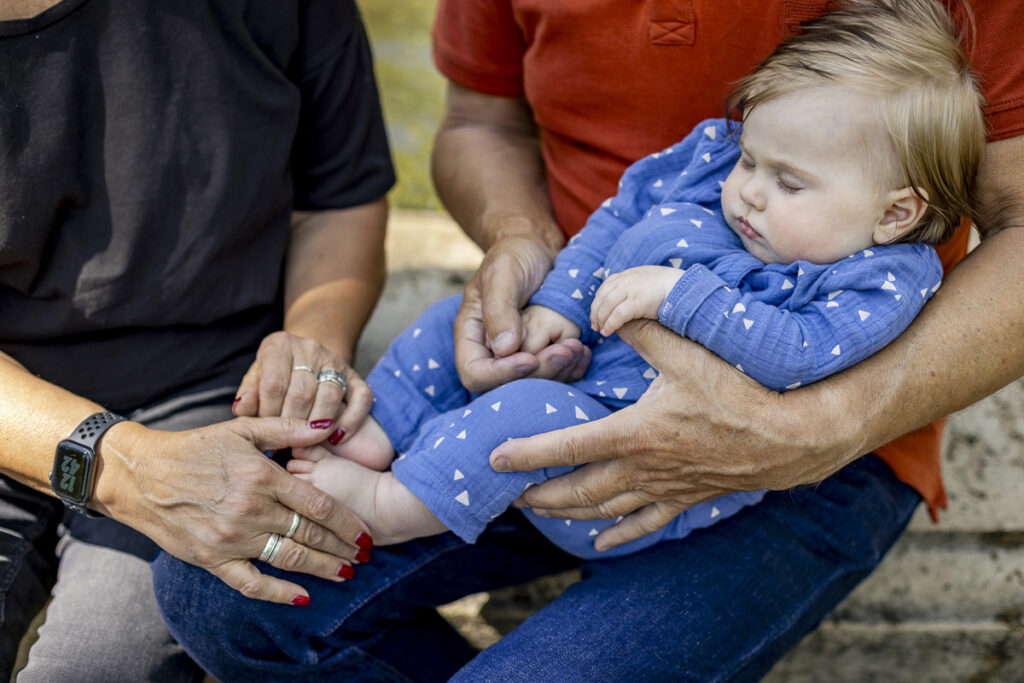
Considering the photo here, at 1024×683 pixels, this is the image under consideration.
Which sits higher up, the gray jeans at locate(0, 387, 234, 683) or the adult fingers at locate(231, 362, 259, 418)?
the adult fingers at locate(231, 362, 259, 418)

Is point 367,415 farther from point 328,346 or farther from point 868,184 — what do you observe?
point 868,184

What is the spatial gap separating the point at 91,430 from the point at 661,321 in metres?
0.96

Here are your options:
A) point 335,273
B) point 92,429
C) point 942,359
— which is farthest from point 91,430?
point 942,359

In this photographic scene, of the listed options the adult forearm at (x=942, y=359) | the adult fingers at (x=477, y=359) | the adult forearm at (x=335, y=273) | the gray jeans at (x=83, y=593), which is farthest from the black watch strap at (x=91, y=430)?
the adult forearm at (x=942, y=359)

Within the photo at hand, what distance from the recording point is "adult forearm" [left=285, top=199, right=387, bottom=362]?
1.88m

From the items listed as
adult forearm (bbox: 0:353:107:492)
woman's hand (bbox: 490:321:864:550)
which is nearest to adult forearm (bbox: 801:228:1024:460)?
woman's hand (bbox: 490:321:864:550)

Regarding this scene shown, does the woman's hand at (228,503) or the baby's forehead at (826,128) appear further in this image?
the woman's hand at (228,503)

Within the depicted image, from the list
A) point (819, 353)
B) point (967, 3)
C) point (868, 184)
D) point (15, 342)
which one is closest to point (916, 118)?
point (868, 184)

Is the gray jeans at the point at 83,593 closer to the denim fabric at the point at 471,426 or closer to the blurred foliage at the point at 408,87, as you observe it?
the denim fabric at the point at 471,426

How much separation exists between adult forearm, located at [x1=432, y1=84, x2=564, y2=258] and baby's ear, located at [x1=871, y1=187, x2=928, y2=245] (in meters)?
0.67

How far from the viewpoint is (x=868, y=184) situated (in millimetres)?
1355

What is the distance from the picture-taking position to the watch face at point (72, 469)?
147 centimetres

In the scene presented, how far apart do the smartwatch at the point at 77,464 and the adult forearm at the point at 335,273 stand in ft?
1.56

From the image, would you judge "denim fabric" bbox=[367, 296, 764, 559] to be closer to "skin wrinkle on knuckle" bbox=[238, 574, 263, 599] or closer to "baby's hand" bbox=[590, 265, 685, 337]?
"baby's hand" bbox=[590, 265, 685, 337]
